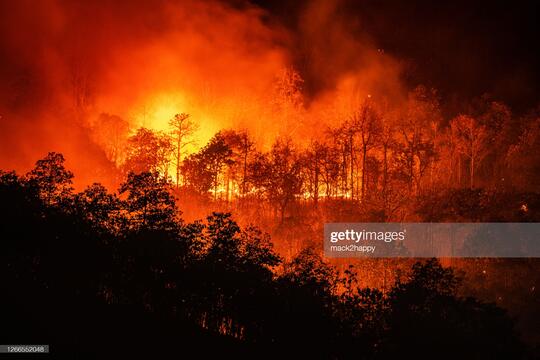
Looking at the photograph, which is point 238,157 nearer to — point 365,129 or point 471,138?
point 365,129

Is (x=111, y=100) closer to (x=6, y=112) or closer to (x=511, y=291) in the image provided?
(x=6, y=112)

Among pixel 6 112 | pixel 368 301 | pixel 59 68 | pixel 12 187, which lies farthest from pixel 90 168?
pixel 368 301

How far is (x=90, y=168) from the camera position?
41.8 m

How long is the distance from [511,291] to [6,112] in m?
43.2

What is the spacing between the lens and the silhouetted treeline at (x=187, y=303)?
12.3 m

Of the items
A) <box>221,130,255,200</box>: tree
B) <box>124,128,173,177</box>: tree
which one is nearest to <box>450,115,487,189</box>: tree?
<box>221,130,255,200</box>: tree

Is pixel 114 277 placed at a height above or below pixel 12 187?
below

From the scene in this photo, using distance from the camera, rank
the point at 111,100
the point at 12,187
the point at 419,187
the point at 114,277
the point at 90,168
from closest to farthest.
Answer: the point at 114,277, the point at 12,187, the point at 419,187, the point at 90,168, the point at 111,100

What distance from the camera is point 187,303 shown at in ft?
46.9

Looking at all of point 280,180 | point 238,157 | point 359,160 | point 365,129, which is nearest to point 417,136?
point 365,129

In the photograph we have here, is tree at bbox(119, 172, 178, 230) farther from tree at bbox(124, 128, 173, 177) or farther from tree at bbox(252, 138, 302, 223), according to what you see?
tree at bbox(252, 138, 302, 223)

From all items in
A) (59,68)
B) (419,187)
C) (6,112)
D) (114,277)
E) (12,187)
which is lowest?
(114,277)

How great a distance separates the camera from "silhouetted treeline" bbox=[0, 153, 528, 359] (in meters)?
12.3

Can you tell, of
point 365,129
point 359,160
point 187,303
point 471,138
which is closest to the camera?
point 187,303
